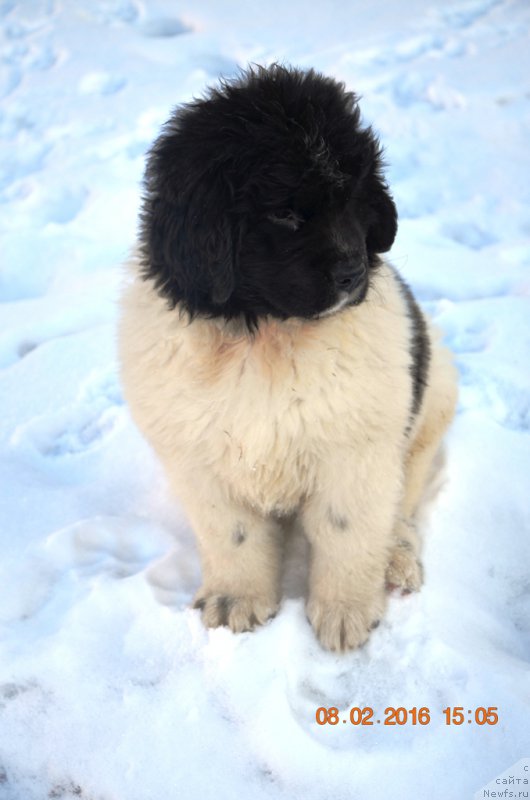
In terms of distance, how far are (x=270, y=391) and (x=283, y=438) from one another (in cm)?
15

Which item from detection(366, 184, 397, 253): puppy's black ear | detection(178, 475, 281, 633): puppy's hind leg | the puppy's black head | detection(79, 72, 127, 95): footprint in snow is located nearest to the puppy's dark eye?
the puppy's black head

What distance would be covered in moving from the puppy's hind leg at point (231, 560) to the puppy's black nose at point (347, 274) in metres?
0.77

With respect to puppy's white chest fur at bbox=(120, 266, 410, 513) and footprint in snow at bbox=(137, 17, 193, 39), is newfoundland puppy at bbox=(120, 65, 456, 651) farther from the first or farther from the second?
footprint in snow at bbox=(137, 17, 193, 39)

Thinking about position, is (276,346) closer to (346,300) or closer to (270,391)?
(270,391)

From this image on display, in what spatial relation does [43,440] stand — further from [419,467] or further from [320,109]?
[320,109]

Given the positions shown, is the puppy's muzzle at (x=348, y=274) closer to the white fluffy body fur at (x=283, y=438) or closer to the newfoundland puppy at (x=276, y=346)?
the newfoundland puppy at (x=276, y=346)

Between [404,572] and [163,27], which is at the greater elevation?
[163,27]

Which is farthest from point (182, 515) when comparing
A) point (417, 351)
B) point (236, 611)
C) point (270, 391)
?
point (417, 351)

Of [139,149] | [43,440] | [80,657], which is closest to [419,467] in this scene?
[80,657]

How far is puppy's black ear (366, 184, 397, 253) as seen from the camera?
2.29m

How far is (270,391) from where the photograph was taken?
2.24 m

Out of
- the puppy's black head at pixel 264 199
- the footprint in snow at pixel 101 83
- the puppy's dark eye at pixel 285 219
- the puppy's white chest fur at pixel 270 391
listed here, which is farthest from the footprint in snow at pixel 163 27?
the puppy's dark eye at pixel 285 219

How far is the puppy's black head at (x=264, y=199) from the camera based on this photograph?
6.49ft

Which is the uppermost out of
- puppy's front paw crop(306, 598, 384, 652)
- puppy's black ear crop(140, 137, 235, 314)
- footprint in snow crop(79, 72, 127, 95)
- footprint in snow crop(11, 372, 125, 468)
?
footprint in snow crop(79, 72, 127, 95)
